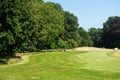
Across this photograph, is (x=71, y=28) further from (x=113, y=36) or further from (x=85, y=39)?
(x=85, y=39)

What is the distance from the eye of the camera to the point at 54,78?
27.4 metres

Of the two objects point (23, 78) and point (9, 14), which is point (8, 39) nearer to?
point (9, 14)

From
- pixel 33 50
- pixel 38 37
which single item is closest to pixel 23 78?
pixel 38 37

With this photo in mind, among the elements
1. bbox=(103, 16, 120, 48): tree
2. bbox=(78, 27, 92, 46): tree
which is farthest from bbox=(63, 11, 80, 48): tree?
bbox=(78, 27, 92, 46): tree

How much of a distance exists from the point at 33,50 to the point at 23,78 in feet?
190

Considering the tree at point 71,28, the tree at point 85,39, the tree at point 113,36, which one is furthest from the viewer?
the tree at point 85,39

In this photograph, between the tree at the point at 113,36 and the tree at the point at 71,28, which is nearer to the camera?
the tree at the point at 71,28

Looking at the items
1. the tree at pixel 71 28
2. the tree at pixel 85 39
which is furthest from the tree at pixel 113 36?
the tree at pixel 85 39

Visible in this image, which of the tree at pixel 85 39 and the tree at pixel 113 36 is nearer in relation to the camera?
the tree at pixel 113 36

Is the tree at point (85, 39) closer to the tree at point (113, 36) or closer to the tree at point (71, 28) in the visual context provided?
the tree at point (113, 36)

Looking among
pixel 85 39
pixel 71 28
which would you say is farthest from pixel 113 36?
pixel 85 39

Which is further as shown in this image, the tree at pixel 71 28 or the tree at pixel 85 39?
the tree at pixel 85 39

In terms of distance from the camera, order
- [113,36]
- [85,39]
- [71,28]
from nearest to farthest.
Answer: [71,28] → [113,36] → [85,39]

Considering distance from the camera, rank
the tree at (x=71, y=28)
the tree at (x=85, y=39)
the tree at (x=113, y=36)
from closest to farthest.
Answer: the tree at (x=71, y=28), the tree at (x=113, y=36), the tree at (x=85, y=39)
